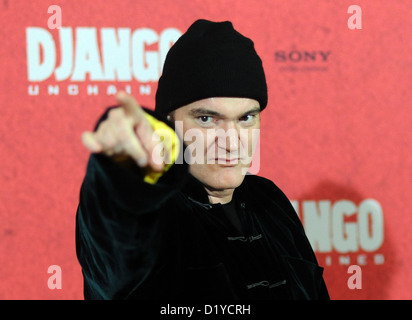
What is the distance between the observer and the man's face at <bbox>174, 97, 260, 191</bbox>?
0.91 m

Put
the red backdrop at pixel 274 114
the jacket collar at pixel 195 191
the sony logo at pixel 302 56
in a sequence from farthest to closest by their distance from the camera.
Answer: the sony logo at pixel 302 56, the red backdrop at pixel 274 114, the jacket collar at pixel 195 191

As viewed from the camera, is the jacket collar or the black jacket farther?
the jacket collar

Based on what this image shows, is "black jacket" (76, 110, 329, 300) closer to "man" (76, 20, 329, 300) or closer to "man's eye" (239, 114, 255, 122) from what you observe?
"man" (76, 20, 329, 300)

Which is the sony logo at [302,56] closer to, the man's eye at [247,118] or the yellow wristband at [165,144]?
the man's eye at [247,118]

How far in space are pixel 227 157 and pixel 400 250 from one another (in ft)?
3.88

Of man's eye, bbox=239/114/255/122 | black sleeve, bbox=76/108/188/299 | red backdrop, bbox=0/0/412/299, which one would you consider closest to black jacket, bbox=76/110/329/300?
black sleeve, bbox=76/108/188/299

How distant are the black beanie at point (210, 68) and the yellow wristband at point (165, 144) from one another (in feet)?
1.02

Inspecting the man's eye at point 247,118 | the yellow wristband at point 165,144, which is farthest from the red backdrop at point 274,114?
the yellow wristband at point 165,144

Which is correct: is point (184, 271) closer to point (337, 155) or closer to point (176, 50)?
point (176, 50)

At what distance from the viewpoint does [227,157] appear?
36.3 inches

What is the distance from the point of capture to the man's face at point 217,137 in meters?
0.91

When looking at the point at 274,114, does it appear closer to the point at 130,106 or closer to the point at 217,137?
the point at 217,137

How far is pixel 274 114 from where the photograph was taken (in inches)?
66.5
